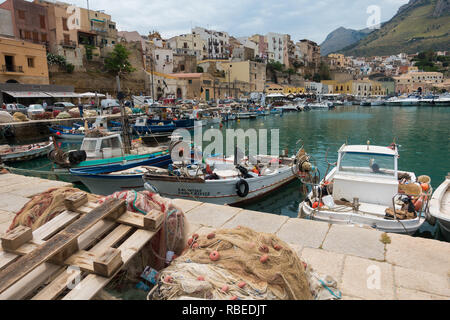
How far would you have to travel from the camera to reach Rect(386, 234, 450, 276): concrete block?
350 cm

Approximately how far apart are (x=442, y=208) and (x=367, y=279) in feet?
22.6

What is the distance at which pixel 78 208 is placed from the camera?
3152mm

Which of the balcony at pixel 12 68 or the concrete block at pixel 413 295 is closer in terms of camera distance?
the concrete block at pixel 413 295

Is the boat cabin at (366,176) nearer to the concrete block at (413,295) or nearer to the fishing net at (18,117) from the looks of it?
the concrete block at (413,295)

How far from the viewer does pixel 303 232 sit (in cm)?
446

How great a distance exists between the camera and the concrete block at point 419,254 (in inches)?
138

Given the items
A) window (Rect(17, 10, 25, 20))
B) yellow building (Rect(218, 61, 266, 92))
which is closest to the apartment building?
yellow building (Rect(218, 61, 266, 92))

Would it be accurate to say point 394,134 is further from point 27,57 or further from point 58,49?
point 58,49

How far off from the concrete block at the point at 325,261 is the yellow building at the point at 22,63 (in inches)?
1616

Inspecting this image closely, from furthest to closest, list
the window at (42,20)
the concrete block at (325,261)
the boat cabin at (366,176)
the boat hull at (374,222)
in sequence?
the window at (42,20), the boat cabin at (366,176), the boat hull at (374,222), the concrete block at (325,261)

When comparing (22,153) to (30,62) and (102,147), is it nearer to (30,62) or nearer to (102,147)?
(102,147)

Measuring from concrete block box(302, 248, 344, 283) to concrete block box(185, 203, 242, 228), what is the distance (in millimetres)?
1595

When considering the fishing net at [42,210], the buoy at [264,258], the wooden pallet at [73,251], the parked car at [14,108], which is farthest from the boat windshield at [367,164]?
the parked car at [14,108]

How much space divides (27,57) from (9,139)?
51.6 feet
